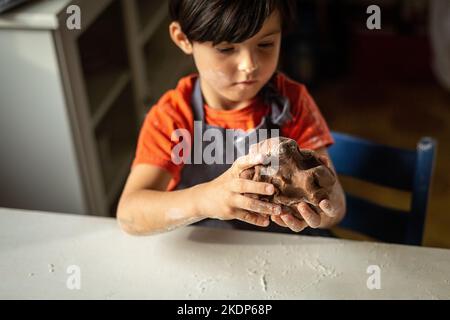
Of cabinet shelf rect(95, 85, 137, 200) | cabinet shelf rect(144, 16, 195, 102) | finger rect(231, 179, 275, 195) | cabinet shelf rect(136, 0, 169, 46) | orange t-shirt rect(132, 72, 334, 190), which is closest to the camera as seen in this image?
finger rect(231, 179, 275, 195)

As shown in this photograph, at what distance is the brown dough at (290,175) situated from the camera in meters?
0.68

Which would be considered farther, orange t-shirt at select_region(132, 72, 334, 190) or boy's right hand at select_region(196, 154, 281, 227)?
orange t-shirt at select_region(132, 72, 334, 190)

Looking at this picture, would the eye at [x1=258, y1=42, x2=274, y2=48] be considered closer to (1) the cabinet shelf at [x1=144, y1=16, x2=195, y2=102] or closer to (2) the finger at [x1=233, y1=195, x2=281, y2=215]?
(2) the finger at [x1=233, y1=195, x2=281, y2=215]

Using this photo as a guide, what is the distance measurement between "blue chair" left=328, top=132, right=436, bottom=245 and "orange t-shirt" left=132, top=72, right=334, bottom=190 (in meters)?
0.11

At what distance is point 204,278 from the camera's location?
793 millimetres

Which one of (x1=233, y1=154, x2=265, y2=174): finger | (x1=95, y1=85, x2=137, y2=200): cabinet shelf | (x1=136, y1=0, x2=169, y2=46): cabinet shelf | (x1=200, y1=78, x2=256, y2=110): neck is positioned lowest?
(x1=95, y1=85, x2=137, y2=200): cabinet shelf

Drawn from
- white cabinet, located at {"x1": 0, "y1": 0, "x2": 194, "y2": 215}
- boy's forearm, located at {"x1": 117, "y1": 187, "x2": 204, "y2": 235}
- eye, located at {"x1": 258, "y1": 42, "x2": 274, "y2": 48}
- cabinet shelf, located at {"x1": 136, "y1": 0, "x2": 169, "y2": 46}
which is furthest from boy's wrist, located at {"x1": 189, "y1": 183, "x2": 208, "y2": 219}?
cabinet shelf, located at {"x1": 136, "y1": 0, "x2": 169, "y2": 46}

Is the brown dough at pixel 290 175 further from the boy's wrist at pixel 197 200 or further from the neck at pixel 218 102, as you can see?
the neck at pixel 218 102

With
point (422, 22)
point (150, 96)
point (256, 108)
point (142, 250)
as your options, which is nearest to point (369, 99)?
point (422, 22)

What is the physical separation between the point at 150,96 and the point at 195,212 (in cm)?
108

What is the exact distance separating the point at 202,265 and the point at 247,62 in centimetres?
30

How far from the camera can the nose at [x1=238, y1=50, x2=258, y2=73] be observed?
0.76 m

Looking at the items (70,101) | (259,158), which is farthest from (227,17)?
(70,101)

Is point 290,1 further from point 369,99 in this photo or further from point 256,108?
point 369,99
